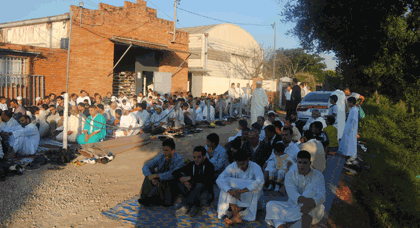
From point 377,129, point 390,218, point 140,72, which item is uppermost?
point 140,72

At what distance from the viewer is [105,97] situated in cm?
1562

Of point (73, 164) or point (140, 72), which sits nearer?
point (73, 164)

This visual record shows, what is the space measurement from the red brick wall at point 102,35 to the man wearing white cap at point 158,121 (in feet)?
18.1

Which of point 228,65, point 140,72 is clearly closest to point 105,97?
point 140,72

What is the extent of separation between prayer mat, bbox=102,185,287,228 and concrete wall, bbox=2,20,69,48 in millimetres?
12618

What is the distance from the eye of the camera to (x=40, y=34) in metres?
16.5

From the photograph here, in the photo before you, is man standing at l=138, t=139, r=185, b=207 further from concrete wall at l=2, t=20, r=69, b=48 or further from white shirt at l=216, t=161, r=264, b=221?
concrete wall at l=2, t=20, r=69, b=48

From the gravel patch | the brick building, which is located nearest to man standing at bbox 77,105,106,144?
the gravel patch

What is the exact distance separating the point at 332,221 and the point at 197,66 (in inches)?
892

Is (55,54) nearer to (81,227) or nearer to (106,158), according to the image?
(106,158)

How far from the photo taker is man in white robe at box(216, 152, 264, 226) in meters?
4.41

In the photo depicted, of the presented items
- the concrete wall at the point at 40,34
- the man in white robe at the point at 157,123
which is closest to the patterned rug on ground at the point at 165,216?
the man in white robe at the point at 157,123

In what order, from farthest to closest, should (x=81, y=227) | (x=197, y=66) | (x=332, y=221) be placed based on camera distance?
(x=197, y=66)
(x=332, y=221)
(x=81, y=227)

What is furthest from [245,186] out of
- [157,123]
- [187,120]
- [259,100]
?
[187,120]
